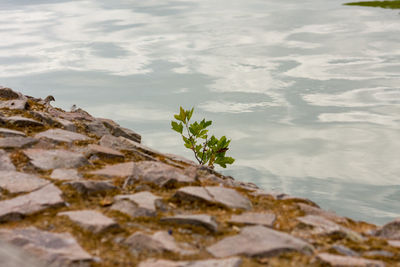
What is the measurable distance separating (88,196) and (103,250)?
1.09m

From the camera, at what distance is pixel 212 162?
24.3 feet

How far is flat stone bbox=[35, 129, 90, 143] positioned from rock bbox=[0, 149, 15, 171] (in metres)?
0.75

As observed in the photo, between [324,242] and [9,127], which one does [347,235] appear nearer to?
[324,242]

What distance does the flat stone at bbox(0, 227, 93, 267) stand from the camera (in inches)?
132

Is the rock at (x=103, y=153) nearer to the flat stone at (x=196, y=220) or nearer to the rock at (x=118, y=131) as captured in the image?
the rock at (x=118, y=131)

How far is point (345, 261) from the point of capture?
3432mm

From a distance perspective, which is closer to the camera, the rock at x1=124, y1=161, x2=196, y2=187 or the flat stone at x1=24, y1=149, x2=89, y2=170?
the rock at x1=124, y1=161, x2=196, y2=187

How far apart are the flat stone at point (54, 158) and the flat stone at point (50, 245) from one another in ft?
5.00

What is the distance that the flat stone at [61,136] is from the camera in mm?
6172

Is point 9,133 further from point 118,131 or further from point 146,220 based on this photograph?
point 146,220

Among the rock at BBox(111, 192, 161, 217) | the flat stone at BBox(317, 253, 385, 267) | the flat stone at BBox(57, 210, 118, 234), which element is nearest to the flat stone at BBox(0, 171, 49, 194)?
the flat stone at BBox(57, 210, 118, 234)

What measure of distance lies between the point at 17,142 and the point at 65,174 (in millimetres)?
1162

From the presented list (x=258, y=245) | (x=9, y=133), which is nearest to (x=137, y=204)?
(x=258, y=245)

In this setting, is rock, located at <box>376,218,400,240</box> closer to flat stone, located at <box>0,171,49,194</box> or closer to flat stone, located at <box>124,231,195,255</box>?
flat stone, located at <box>124,231,195,255</box>
